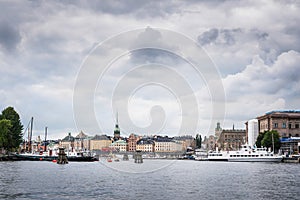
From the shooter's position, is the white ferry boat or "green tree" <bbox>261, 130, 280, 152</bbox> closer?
the white ferry boat

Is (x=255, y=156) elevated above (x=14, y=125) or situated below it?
below

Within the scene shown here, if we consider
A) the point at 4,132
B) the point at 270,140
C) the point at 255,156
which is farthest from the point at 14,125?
the point at 270,140

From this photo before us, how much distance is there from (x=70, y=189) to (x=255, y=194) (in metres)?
26.8

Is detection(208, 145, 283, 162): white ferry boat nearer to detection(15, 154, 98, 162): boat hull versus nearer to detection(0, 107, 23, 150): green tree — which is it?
detection(15, 154, 98, 162): boat hull

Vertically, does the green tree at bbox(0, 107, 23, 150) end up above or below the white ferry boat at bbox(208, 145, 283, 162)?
above

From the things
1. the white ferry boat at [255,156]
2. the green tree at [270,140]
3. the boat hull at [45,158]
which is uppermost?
the green tree at [270,140]

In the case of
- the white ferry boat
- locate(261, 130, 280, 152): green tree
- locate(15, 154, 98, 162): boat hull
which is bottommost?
locate(15, 154, 98, 162): boat hull

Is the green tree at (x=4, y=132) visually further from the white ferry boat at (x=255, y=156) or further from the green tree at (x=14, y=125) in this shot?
the white ferry boat at (x=255, y=156)

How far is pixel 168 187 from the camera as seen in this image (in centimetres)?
6650

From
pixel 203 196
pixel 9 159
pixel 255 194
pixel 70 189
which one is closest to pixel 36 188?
pixel 70 189

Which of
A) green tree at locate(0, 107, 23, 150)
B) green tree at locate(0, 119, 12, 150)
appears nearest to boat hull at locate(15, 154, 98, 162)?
green tree at locate(0, 107, 23, 150)

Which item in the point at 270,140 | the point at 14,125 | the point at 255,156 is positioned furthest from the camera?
the point at 270,140

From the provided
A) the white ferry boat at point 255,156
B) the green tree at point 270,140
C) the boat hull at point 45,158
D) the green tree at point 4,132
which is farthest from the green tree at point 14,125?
the green tree at point 270,140

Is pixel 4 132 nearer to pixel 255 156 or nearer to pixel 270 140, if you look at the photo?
pixel 255 156
